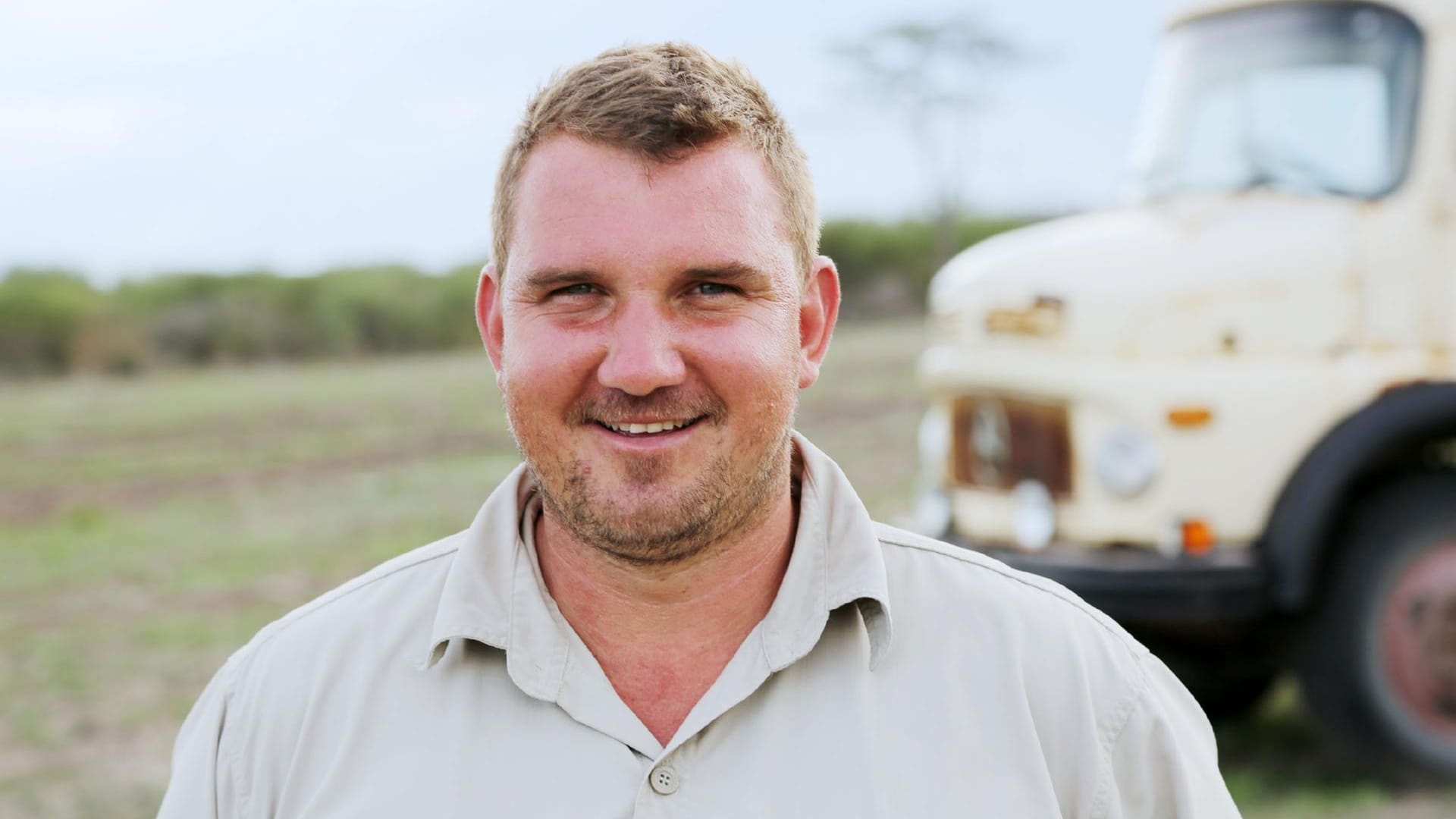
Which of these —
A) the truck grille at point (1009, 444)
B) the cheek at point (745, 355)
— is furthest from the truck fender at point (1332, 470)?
the cheek at point (745, 355)

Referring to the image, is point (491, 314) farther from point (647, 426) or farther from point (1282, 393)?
point (1282, 393)

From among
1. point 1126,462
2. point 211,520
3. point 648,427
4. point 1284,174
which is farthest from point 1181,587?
point 211,520

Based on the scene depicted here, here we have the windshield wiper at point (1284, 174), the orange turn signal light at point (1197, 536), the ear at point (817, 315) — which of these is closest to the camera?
the ear at point (817, 315)

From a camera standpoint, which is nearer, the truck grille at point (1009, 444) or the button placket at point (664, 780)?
the button placket at point (664, 780)

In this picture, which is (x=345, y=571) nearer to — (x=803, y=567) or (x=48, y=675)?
(x=48, y=675)

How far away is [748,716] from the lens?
2.09 metres

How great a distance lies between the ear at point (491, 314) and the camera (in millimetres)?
2356

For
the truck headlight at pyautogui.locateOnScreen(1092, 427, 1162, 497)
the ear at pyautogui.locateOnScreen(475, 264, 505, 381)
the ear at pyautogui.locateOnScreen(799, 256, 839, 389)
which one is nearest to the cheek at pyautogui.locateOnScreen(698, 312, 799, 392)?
the ear at pyautogui.locateOnScreen(799, 256, 839, 389)

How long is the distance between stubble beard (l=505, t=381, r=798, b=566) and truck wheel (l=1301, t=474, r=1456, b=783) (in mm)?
4069

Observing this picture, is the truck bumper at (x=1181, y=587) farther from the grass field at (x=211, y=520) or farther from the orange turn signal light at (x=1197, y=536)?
the grass field at (x=211, y=520)

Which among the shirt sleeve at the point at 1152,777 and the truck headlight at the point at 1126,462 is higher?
the shirt sleeve at the point at 1152,777

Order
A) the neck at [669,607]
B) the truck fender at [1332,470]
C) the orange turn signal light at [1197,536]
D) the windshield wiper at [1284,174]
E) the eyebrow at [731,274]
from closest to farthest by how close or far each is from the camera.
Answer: the eyebrow at [731,274] < the neck at [669,607] < the truck fender at [1332,470] < the orange turn signal light at [1197,536] < the windshield wiper at [1284,174]

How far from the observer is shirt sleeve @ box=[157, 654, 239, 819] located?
2104 millimetres

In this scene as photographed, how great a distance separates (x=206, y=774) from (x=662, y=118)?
108 cm
